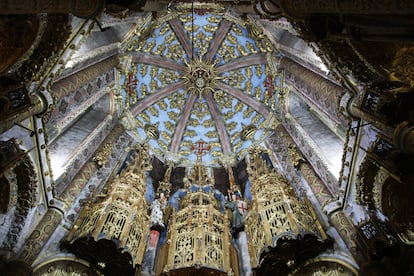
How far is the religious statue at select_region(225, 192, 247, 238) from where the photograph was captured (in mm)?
12625

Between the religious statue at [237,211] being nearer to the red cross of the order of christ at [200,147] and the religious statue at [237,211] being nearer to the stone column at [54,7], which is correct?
the red cross of the order of christ at [200,147]

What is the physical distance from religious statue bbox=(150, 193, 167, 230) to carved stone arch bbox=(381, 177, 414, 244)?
295 inches

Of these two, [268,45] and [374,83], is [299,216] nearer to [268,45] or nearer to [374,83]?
[374,83]

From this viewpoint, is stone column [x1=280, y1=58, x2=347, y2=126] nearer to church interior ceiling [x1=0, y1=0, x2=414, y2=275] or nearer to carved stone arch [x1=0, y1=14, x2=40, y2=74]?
church interior ceiling [x1=0, y1=0, x2=414, y2=275]

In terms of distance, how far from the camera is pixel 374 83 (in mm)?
7621

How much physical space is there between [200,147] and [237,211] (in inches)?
229

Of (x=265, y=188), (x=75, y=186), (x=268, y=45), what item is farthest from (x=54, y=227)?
(x=268, y=45)

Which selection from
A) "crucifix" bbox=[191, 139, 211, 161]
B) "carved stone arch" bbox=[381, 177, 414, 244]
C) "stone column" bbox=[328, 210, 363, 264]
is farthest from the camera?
"crucifix" bbox=[191, 139, 211, 161]

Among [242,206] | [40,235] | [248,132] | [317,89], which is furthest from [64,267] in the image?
[248,132]

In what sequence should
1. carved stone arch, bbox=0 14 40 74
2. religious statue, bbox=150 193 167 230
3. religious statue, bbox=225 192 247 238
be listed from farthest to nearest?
religious statue, bbox=225 192 247 238 < religious statue, bbox=150 193 167 230 < carved stone arch, bbox=0 14 40 74

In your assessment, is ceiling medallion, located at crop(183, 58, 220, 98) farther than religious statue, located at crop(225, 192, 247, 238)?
Yes

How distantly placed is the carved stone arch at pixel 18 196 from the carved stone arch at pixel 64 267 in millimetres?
929

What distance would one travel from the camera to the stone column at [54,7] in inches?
204

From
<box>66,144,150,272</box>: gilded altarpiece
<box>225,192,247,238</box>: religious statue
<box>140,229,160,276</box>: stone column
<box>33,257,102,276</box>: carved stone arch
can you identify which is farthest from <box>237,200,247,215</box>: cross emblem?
<box>33,257,102,276</box>: carved stone arch
